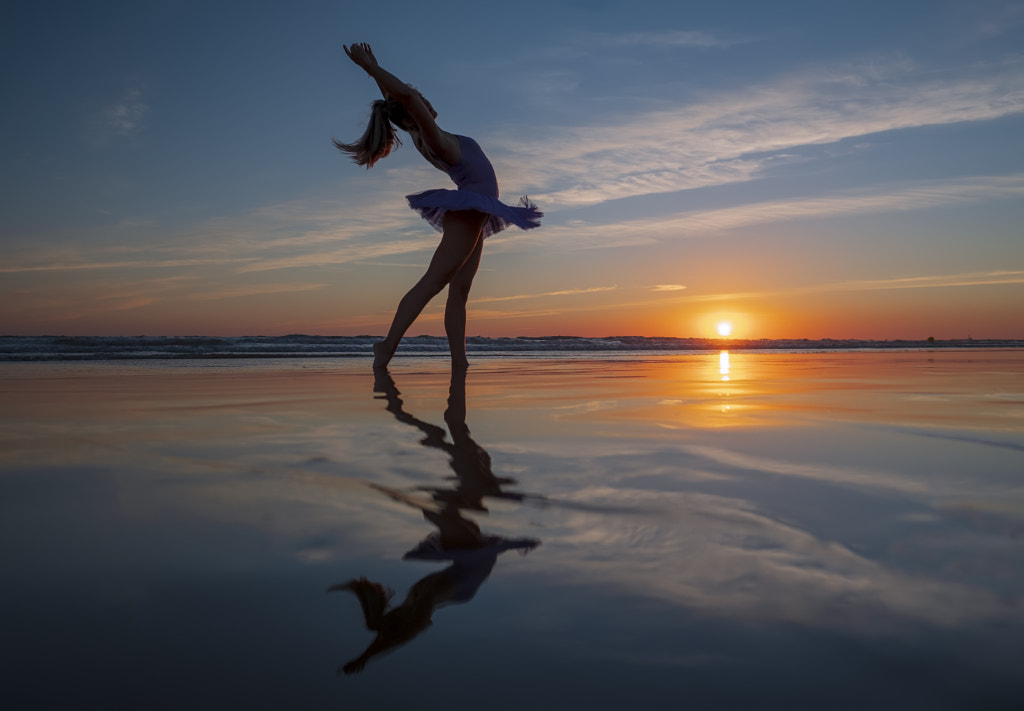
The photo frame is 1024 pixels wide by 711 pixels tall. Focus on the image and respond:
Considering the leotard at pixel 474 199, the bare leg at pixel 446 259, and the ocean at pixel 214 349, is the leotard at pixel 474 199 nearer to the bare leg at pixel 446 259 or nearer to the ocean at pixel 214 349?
the bare leg at pixel 446 259

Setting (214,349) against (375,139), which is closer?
(375,139)

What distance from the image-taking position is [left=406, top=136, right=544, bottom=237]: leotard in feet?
14.4

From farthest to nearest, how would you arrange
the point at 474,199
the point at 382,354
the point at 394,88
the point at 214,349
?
1. the point at 214,349
2. the point at 382,354
3. the point at 474,199
4. the point at 394,88

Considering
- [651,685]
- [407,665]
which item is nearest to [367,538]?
[407,665]

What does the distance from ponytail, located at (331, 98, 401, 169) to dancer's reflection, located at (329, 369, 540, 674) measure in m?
3.39

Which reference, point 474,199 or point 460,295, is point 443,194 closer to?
point 474,199

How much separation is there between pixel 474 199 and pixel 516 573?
3833 millimetres

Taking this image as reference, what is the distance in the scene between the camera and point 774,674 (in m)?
0.56

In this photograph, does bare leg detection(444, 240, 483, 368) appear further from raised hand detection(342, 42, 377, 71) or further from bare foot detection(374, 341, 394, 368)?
raised hand detection(342, 42, 377, 71)

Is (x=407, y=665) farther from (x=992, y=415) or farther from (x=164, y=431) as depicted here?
(x=992, y=415)

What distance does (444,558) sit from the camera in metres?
0.83

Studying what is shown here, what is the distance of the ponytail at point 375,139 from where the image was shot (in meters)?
4.34

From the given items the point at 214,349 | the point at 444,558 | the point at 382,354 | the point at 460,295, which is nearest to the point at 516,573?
the point at 444,558

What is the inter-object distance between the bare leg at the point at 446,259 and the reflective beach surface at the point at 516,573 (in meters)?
2.79
